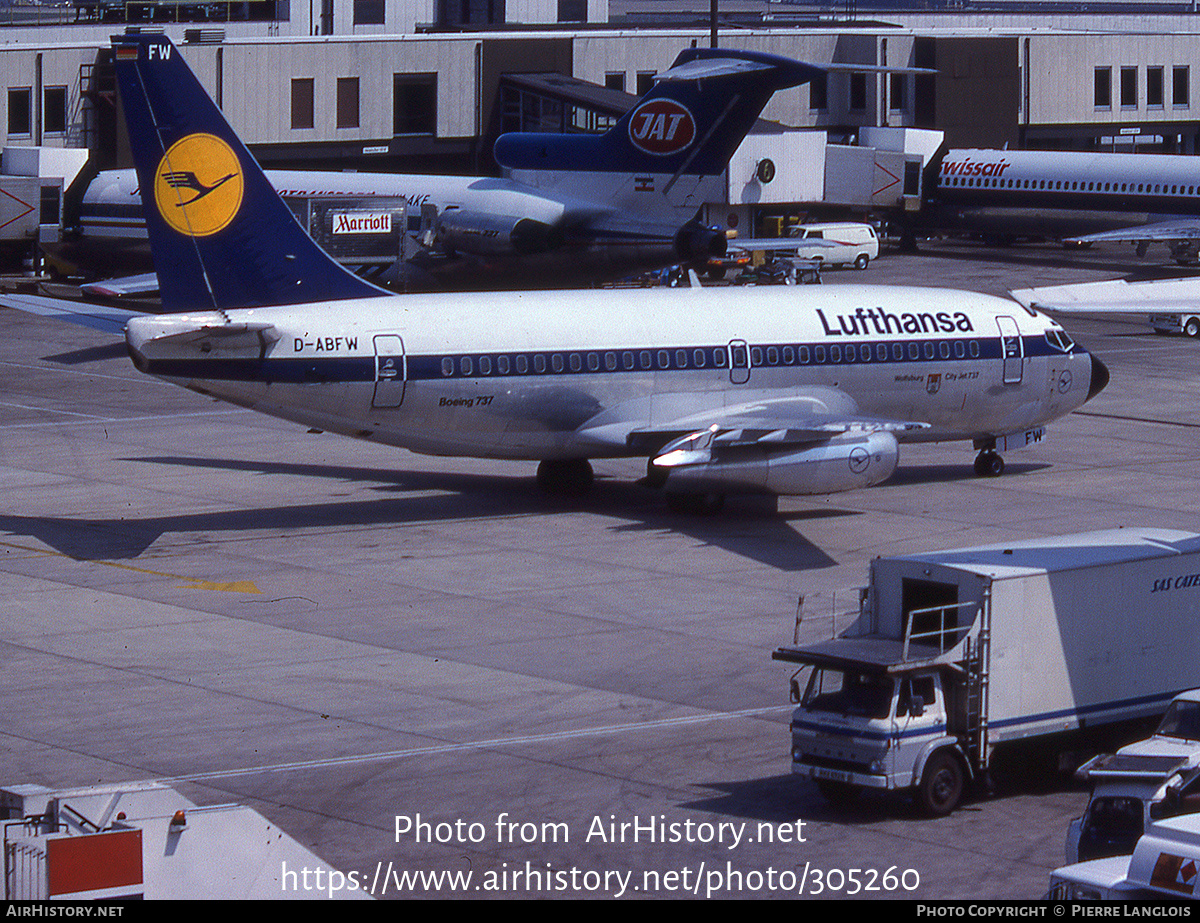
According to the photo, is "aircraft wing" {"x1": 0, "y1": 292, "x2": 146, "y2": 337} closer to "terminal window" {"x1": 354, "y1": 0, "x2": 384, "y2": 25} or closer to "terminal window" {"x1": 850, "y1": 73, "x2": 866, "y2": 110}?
"terminal window" {"x1": 850, "y1": 73, "x2": 866, "y2": 110}

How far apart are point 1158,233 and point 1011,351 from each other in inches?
1747

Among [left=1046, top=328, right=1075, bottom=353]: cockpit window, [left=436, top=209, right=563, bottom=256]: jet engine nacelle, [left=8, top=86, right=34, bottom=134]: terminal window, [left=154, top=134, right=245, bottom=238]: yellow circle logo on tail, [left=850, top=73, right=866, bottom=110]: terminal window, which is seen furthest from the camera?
[left=850, top=73, right=866, bottom=110]: terminal window

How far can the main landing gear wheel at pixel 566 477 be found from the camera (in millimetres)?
40594

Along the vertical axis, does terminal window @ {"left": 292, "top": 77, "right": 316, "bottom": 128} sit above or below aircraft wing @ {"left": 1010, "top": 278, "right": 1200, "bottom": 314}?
above

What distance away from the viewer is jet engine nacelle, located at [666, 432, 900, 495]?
3678cm

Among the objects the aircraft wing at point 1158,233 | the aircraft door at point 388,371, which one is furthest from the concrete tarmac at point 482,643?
the aircraft wing at point 1158,233

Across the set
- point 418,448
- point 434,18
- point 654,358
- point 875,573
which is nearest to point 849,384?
point 654,358

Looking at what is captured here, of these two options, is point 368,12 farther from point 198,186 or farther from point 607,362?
point 198,186

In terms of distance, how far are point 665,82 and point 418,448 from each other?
76.6 feet

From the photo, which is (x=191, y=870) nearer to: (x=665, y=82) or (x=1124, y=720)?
(x=1124, y=720)

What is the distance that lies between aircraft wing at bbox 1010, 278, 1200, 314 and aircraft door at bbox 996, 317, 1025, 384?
1555cm

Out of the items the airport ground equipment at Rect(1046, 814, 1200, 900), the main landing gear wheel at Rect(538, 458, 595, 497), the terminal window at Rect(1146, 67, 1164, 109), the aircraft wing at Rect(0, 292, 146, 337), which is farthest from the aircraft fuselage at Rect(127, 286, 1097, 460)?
the terminal window at Rect(1146, 67, 1164, 109)

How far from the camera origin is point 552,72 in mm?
97688

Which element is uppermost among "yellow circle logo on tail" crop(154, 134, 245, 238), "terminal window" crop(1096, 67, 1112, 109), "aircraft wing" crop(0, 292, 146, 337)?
"terminal window" crop(1096, 67, 1112, 109)
